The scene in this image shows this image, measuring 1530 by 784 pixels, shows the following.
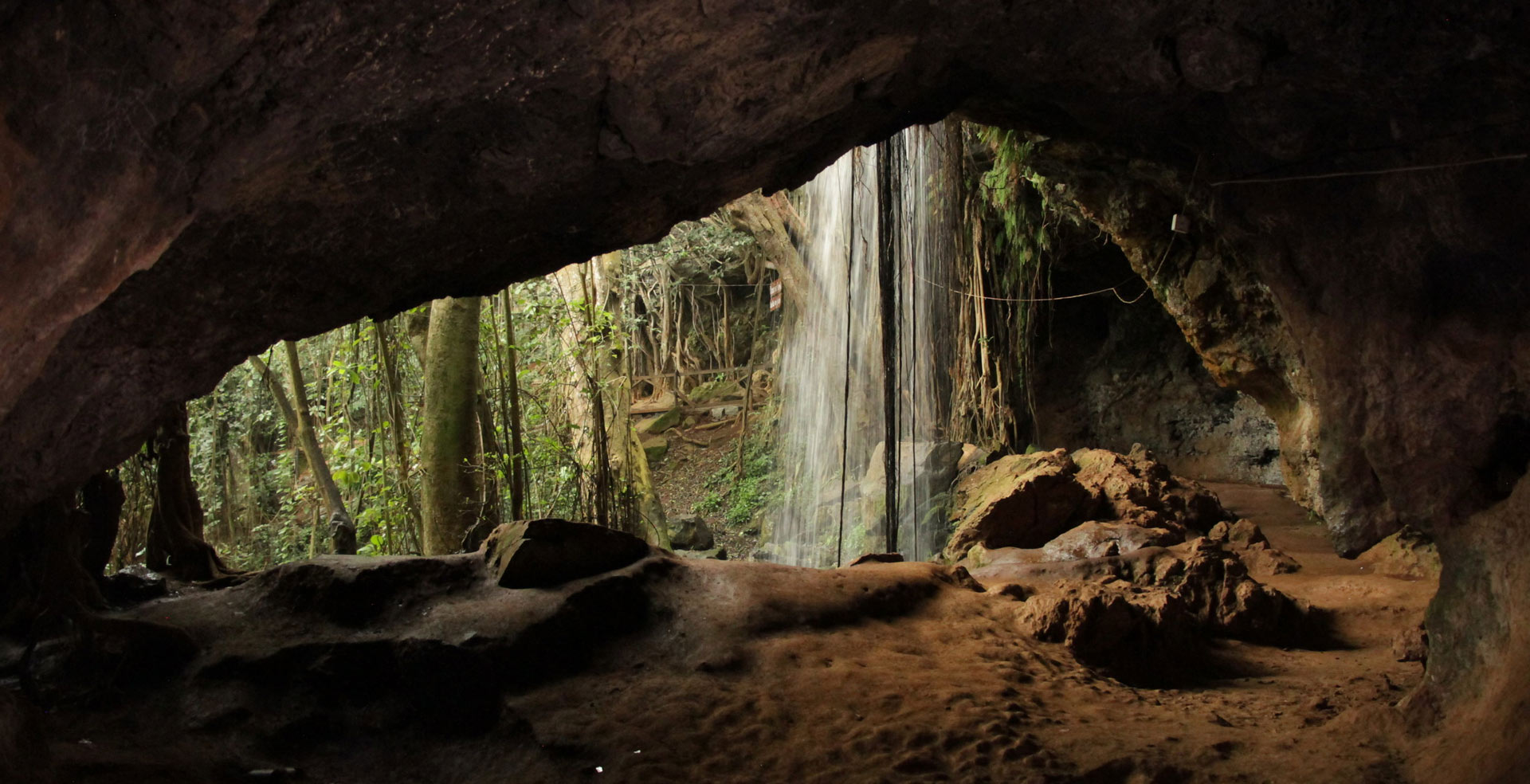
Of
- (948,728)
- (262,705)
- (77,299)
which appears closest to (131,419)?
(77,299)

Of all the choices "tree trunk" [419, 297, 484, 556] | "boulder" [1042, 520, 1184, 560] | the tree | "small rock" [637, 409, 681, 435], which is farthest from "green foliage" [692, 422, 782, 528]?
"tree trunk" [419, 297, 484, 556]

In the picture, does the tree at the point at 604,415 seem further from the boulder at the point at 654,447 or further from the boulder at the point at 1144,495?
→ the boulder at the point at 654,447

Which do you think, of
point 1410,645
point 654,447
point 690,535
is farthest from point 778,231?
point 1410,645

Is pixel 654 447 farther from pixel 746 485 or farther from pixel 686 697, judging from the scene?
pixel 686 697

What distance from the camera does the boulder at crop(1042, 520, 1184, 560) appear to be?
647cm

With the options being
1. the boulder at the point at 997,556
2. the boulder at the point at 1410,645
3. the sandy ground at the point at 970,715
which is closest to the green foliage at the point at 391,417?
the boulder at the point at 997,556

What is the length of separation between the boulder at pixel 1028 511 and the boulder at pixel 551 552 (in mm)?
3123

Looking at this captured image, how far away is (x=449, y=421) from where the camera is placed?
21.6ft

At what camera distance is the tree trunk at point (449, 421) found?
6.52m

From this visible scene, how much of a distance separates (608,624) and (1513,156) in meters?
3.75

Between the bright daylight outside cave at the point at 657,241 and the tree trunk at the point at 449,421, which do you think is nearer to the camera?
the bright daylight outside cave at the point at 657,241

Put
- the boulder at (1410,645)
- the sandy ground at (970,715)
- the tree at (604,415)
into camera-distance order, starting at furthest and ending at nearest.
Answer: the tree at (604,415)
the boulder at (1410,645)
the sandy ground at (970,715)

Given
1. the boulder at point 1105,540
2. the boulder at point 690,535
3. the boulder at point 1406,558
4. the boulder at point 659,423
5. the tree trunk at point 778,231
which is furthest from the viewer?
the boulder at point 659,423

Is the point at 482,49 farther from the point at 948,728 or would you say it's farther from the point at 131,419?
the point at 948,728
